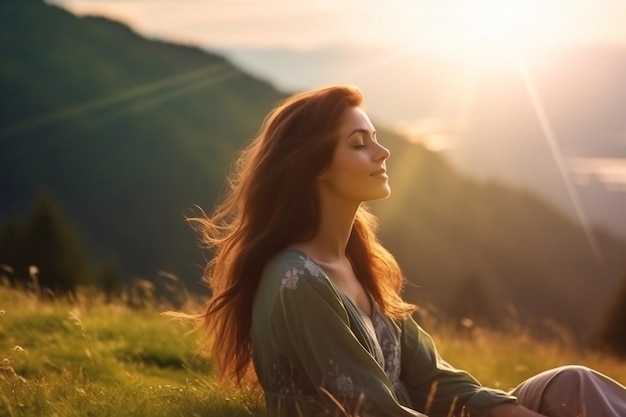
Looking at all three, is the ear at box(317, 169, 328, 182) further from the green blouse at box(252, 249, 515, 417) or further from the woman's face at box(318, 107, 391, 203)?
the green blouse at box(252, 249, 515, 417)

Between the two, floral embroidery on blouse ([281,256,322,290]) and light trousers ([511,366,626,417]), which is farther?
light trousers ([511,366,626,417])

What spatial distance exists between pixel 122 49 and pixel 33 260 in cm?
9591

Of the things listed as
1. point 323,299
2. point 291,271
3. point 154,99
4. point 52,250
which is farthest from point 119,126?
point 323,299

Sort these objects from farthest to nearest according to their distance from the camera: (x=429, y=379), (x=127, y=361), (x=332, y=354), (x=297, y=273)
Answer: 1. (x=127, y=361)
2. (x=429, y=379)
3. (x=297, y=273)
4. (x=332, y=354)

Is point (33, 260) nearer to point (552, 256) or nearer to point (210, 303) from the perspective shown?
point (210, 303)

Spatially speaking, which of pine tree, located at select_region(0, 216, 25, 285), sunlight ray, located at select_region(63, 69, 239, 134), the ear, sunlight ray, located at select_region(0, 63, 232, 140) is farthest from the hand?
sunlight ray, located at select_region(0, 63, 232, 140)

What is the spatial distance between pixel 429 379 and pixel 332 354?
3.63ft

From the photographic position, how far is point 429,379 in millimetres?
5926

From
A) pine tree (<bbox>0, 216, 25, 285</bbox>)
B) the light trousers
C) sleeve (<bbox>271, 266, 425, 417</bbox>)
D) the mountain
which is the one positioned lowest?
the mountain

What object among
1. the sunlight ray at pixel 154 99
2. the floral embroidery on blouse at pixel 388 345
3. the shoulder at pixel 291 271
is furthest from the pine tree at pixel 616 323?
the sunlight ray at pixel 154 99

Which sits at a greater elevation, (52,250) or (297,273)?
(297,273)

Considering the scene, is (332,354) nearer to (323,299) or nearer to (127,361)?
(323,299)

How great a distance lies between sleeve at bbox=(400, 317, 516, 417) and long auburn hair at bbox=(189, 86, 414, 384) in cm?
19

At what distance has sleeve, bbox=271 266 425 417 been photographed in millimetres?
5016
